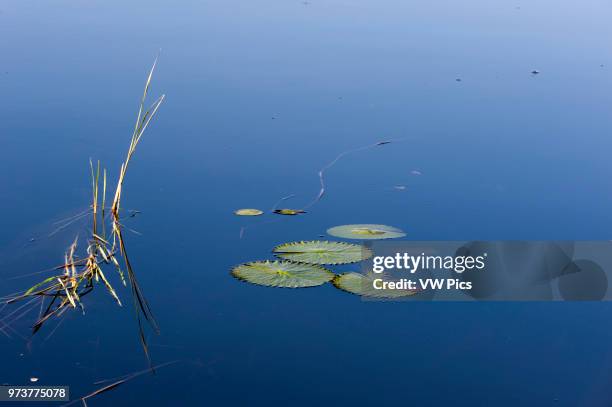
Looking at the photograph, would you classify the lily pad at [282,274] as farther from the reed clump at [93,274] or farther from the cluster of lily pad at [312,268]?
the reed clump at [93,274]

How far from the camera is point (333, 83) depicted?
212 inches

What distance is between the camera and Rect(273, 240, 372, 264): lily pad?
3.35 meters

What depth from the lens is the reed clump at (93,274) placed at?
9.81 ft

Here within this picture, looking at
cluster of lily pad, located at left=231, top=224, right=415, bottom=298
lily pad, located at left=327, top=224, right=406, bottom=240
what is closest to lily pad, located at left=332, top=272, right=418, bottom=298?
cluster of lily pad, located at left=231, top=224, right=415, bottom=298

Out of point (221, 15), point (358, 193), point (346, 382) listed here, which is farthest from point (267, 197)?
point (221, 15)

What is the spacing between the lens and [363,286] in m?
3.21

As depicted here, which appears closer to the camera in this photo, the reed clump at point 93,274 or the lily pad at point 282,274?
the reed clump at point 93,274

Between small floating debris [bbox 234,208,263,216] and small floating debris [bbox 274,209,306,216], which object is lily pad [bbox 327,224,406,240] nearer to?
small floating debris [bbox 274,209,306,216]

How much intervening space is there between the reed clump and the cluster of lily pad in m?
0.39

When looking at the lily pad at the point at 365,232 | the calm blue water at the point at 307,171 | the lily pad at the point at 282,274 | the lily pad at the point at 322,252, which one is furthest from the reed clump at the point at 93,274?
the lily pad at the point at 365,232

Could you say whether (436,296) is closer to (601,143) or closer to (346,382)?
(346,382)

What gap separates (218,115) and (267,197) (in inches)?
41.6

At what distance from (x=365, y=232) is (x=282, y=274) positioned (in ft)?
1.56

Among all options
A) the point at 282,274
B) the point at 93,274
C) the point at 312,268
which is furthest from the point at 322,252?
the point at 93,274
